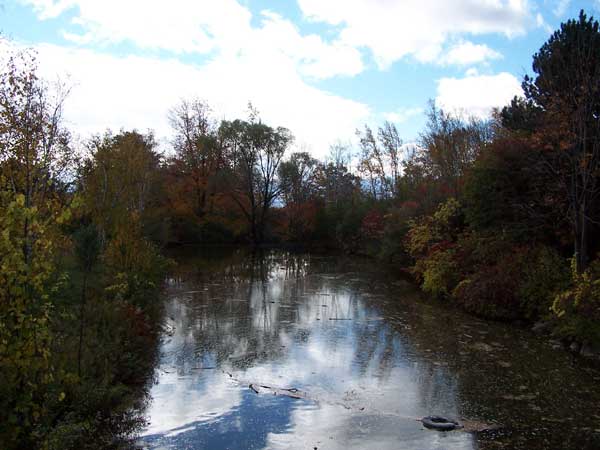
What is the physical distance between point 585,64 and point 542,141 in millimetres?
2212

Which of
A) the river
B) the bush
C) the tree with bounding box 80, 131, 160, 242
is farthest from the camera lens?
the tree with bounding box 80, 131, 160, 242

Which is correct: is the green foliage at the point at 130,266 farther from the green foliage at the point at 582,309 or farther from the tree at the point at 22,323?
the green foliage at the point at 582,309

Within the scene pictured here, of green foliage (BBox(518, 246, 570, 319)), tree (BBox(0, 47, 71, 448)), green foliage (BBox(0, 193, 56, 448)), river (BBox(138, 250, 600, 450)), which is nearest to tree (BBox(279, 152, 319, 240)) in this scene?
river (BBox(138, 250, 600, 450))

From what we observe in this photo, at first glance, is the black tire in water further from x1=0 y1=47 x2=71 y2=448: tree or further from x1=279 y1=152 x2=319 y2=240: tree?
x1=279 y1=152 x2=319 y2=240: tree

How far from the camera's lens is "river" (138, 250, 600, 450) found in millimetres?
6465

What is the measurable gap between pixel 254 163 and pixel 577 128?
33768mm

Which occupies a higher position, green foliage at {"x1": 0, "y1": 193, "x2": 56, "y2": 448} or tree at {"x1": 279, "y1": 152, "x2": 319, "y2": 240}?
tree at {"x1": 279, "y1": 152, "x2": 319, "y2": 240}

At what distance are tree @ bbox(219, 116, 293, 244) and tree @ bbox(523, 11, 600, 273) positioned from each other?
31.4 m

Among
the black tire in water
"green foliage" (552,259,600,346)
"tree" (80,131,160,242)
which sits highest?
"tree" (80,131,160,242)

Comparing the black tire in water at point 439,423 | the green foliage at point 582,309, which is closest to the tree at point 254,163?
the green foliage at point 582,309

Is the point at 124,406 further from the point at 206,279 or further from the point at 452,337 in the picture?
the point at 206,279

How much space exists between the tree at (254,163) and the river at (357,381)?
29.2 metres

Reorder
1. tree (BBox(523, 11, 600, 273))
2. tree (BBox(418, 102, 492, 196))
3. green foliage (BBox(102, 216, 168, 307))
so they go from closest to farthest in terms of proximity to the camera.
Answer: green foliage (BBox(102, 216, 168, 307)) → tree (BBox(523, 11, 600, 273)) → tree (BBox(418, 102, 492, 196))

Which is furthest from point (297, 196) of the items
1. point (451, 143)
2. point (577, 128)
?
point (577, 128)
